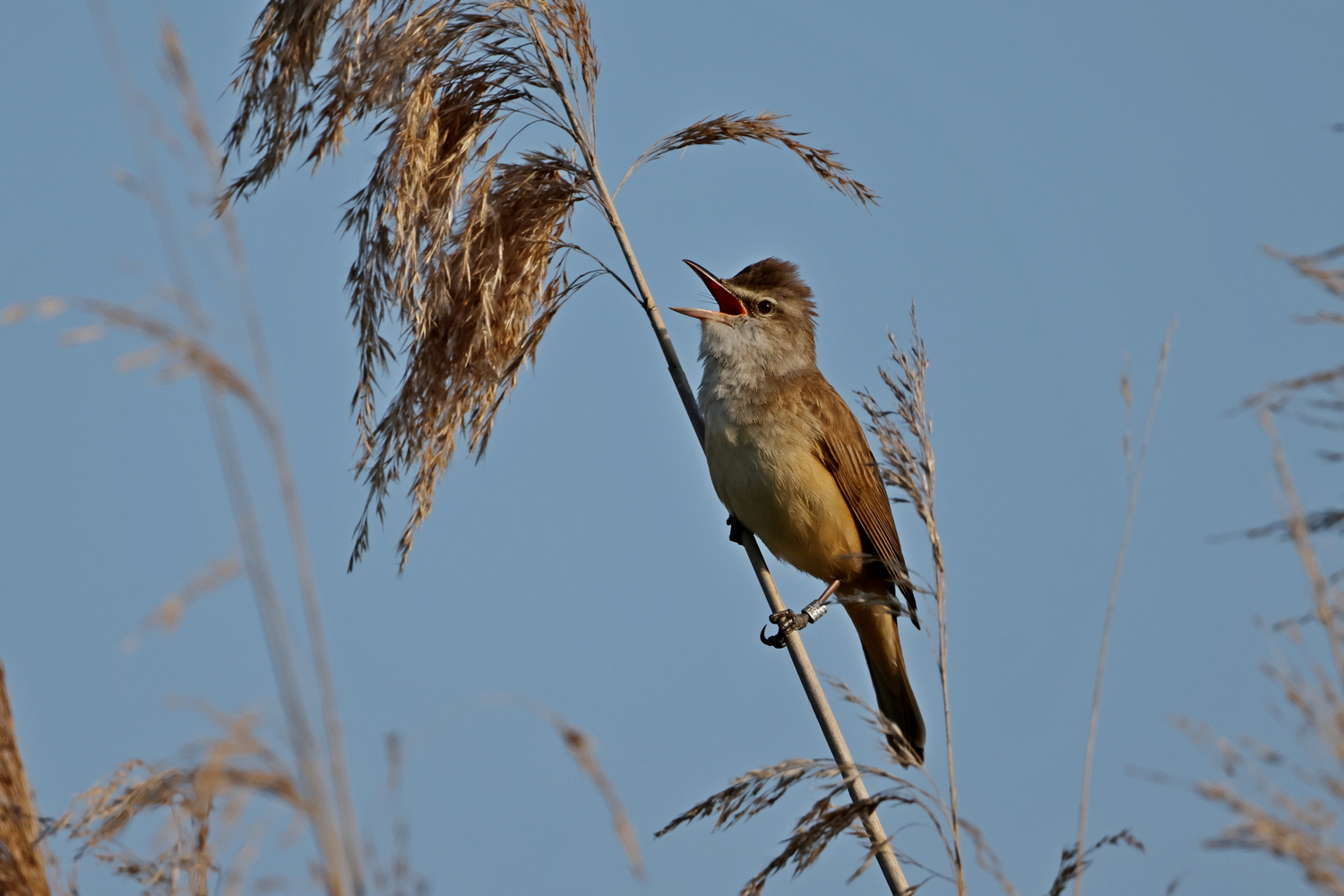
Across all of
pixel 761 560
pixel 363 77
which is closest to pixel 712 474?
pixel 761 560

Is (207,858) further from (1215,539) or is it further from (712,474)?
(712,474)

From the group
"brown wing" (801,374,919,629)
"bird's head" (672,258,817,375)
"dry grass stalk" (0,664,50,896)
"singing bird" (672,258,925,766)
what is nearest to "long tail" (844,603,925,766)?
"singing bird" (672,258,925,766)

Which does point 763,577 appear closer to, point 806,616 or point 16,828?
point 806,616

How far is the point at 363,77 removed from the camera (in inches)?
103

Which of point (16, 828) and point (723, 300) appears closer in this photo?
point (16, 828)

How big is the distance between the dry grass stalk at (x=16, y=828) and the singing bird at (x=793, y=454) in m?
2.36

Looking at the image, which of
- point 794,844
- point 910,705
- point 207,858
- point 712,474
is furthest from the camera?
point 910,705

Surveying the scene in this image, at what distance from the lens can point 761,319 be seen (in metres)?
4.46

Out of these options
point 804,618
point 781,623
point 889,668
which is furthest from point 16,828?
point 889,668

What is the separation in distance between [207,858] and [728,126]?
2.24 metres

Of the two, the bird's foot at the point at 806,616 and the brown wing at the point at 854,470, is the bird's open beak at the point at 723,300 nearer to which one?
the brown wing at the point at 854,470

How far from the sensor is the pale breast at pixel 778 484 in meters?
4.09

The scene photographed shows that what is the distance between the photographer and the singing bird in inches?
162

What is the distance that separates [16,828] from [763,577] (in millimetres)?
1857
